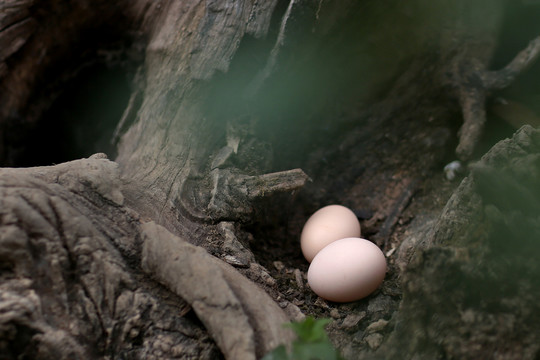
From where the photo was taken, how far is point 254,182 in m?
1.74

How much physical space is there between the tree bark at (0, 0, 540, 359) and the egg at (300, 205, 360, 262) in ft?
0.38

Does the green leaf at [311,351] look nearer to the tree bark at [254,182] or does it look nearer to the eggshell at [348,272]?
the tree bark at [254,182]

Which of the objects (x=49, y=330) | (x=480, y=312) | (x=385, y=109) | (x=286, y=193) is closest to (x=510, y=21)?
(x=385, y=109)

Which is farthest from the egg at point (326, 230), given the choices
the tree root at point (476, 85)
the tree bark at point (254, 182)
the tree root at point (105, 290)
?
the tree root at point (476, 85)

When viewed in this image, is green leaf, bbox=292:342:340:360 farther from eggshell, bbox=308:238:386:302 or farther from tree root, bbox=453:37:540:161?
tree root, bbox=453:37:540:161

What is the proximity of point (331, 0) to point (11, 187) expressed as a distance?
1401 mm

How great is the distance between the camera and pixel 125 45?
2391 mm

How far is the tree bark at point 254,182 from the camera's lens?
1131mm

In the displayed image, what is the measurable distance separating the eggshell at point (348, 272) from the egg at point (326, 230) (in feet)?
0.55

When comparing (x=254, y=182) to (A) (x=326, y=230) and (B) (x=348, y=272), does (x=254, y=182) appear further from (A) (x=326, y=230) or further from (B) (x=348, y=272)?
(B) (x=348, y=272)

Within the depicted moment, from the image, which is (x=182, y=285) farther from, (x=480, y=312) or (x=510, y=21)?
(x=510, y=21)

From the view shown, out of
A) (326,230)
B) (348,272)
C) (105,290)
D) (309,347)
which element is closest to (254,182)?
(326,230)

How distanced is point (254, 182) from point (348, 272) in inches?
20.3

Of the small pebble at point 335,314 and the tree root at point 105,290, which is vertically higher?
the tree root at point 105,290
